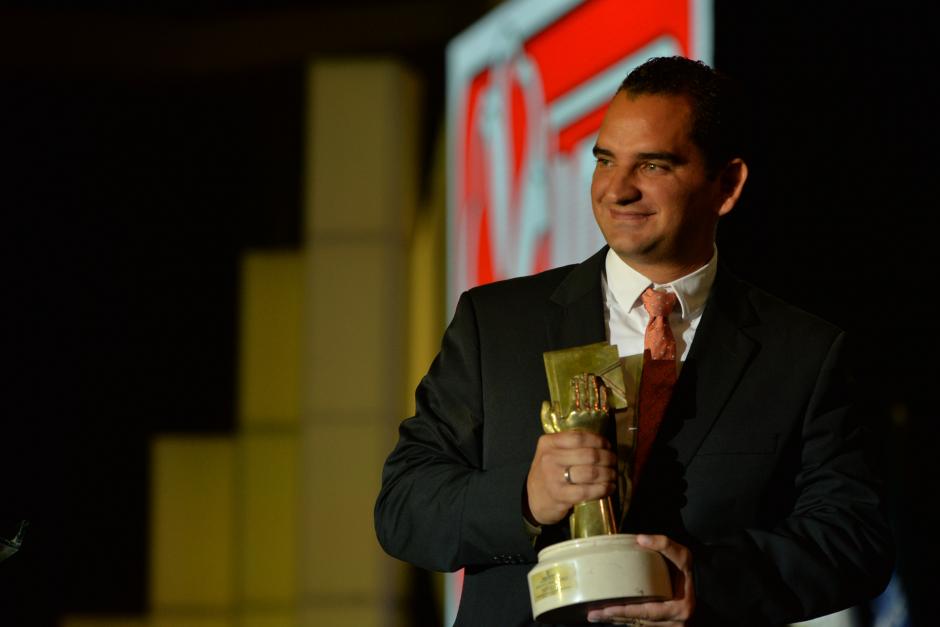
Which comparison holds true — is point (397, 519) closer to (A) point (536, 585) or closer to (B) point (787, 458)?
(A) point (536, 585)

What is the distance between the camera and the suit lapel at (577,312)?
1789 mm

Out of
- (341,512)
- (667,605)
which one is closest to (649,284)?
(667,605)

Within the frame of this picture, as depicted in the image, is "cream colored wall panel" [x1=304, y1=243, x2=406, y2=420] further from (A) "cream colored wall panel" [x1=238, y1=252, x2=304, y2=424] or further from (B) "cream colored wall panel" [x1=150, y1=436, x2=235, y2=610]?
(B) "cream colored wall panel" [x1=150, y1=436, x2=235, y2=610]

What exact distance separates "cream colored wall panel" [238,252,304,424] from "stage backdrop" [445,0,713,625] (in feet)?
7.06

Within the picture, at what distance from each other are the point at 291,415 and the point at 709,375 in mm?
5327

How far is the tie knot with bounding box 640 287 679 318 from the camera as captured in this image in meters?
1.79

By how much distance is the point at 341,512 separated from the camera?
19.4 ft

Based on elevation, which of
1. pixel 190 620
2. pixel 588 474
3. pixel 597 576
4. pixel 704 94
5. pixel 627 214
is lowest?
pixel 190 620

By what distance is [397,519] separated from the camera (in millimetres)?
1712

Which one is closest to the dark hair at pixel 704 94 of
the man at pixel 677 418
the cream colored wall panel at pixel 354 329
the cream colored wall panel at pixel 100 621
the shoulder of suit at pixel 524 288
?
the man at pixel 677 418

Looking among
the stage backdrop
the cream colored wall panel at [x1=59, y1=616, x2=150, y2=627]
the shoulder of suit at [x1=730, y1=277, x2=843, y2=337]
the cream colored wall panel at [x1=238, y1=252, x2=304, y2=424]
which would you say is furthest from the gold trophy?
the cream colored wall panel at [x1=59, y1=616, x2=150, y2=627]

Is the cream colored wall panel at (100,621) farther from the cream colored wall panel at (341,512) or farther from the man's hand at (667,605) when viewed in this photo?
the man's hand at (667,605)

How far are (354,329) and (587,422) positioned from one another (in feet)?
15.2

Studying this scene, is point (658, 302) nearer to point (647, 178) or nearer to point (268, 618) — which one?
point (647, 178)
